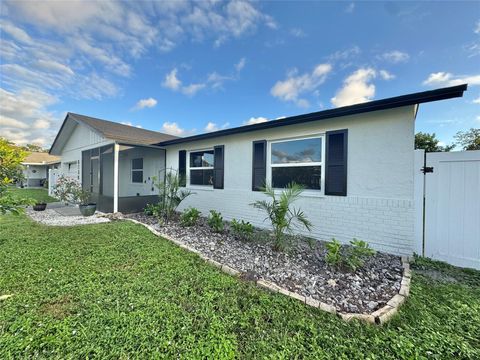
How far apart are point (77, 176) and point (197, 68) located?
9278 mm

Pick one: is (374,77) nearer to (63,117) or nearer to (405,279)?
(405,279)

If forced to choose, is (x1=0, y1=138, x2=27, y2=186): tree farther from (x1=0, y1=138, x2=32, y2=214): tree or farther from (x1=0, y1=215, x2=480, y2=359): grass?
(x1=0, y1=215, x2=480, y2=359): grass

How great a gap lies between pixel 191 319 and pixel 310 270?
6.99 ft

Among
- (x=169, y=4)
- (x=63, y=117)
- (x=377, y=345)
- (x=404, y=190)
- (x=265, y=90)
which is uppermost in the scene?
(x=169, y=4)

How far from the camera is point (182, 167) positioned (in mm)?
8570

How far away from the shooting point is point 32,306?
239 centimetres

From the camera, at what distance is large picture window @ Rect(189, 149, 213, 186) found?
7.77 metres

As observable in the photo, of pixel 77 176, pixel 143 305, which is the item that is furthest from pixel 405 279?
pixel 77 176

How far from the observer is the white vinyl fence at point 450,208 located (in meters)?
3.44

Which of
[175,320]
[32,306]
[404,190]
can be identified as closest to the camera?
[175,320]

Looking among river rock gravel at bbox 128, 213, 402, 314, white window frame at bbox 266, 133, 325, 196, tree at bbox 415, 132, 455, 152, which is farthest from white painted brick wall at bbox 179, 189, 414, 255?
tree at bbox 415, 132, 455, 152

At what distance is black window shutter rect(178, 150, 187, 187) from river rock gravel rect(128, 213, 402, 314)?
11.6 ft

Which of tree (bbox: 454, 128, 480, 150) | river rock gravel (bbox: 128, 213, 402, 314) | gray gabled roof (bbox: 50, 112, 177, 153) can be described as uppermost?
tree (bbox: 454, 128, 480, 150)

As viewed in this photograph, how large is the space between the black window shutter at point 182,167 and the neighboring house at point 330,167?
0.99ft
